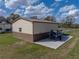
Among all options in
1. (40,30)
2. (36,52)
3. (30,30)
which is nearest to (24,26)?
(30,30)

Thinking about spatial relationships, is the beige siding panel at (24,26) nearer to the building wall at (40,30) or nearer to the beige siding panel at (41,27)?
the building wall at (40,30)

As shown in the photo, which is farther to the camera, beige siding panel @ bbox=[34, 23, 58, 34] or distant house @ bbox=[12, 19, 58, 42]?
beige siding panel @ bbox=[34, 23, 58, 34]

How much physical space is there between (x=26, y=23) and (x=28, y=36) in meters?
1.82

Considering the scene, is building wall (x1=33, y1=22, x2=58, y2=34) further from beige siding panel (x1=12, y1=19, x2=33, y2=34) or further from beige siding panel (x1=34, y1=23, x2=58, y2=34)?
beige siding panel (x1=12, y1=19, x2=33, y2=34)

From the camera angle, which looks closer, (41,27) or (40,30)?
(40,30)

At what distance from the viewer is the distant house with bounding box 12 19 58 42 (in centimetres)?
1748

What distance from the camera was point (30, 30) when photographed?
17734 mm

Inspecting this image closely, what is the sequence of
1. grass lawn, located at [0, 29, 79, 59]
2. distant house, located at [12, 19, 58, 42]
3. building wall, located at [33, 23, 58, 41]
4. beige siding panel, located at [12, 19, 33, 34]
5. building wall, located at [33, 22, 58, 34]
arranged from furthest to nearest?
building wall, located at [33, 22, 58, 34] → building wall, located at [33, 23, 58, 41] → beige siding panel, located at [12, 19, 33, 34] → distant house, located at [12, 19, 58, 42] → grass lawn, located at [0, 29, 79, 59]

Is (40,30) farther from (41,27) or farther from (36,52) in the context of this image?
(36,52)

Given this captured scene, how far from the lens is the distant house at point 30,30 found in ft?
57.4

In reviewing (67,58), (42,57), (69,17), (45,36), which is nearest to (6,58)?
(42,57)

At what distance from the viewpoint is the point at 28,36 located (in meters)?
18.1

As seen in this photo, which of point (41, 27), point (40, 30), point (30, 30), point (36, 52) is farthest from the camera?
point (41, 27)

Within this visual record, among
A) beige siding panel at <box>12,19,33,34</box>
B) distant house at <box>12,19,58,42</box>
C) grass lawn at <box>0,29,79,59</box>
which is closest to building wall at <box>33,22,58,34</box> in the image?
distant house at <box>12,19,58,42</box>
